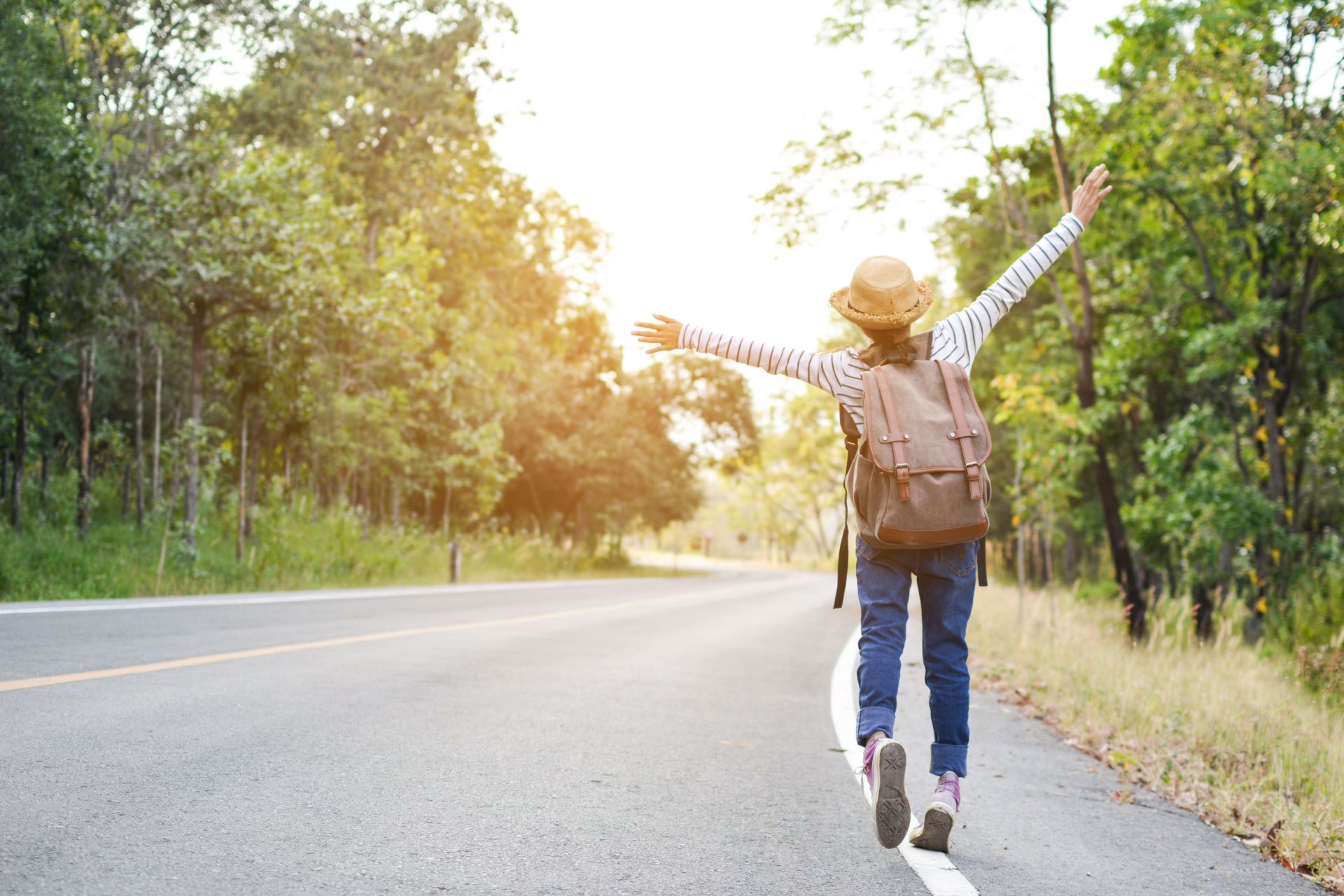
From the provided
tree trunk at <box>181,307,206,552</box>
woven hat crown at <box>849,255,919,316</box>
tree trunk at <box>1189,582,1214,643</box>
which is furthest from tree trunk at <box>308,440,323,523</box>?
woven hat crown at <box>849,255,919,316</box>

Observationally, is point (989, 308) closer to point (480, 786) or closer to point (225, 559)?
point (480, 786)

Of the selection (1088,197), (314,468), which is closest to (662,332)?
(1088,197)

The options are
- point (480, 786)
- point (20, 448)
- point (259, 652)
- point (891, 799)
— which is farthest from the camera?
point (20, 448)

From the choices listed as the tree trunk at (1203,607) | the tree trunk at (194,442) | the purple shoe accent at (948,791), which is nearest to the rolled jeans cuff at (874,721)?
the purple shoe accent at (948,791)

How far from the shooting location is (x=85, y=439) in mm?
15852

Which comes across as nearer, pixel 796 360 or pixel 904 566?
pixel 904 566

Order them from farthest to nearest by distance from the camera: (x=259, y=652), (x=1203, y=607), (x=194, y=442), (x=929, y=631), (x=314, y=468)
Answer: (x=314, y=468) < (x=1203, y=607) < (x=194, y=442) < (x=259, y=652) < (x=929, y=631)

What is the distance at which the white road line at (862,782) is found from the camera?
3.53 meters

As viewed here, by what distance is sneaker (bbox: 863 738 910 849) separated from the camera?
11.4ft

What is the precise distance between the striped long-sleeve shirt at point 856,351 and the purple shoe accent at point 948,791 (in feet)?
4.22

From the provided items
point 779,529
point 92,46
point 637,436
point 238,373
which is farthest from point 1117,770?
point 779,529

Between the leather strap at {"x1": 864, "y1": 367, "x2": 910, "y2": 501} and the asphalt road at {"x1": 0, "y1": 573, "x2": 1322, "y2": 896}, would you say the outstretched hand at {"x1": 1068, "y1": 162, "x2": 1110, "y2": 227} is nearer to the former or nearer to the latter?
the leather strap at {"x1": 864, "y1": 367, "x2": 910, "y2": 501}

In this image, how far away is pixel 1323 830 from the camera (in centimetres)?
439

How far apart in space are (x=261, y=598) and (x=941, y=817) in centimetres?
1041
